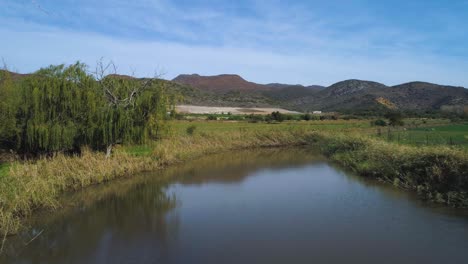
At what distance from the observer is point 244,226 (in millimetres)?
11211

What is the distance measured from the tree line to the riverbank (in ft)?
3.71

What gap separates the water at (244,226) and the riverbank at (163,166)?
A: 674 millimetres

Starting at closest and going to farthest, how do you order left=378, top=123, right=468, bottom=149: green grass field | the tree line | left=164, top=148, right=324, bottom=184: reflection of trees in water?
the tree line → left=164, top=148, right=324, bottom=184: reflection of trees in water → left=378, top=123, right=468, bottom=149: green grass field

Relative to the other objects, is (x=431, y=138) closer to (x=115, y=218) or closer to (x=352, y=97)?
(x=115, y=218)

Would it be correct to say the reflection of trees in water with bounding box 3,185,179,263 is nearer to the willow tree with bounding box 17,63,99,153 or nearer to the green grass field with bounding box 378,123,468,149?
the willow tree with bounding box 17,63,99,153

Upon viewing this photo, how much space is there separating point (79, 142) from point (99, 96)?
2.62 metres

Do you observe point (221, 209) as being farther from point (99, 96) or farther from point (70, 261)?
point (99, 96)

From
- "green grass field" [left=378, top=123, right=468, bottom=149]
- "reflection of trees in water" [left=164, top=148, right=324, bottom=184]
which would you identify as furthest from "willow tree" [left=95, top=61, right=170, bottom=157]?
"green grass field" [left=378, top=123, right=468, bottom=149]

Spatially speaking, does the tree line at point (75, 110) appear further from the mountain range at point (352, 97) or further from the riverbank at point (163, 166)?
the mountain range at point (352, 97)

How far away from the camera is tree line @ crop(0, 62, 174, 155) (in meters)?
16.6

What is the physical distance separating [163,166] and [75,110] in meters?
6.35

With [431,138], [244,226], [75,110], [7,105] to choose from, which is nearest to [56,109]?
[75,110]

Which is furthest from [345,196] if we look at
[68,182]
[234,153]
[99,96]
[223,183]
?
[234,153]

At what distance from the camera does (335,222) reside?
1142cm
